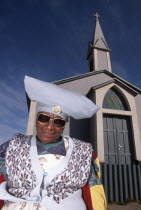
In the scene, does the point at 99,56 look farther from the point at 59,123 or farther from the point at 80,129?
the point at 59,123

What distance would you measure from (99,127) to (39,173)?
24.9 feet

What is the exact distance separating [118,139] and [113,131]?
56cm

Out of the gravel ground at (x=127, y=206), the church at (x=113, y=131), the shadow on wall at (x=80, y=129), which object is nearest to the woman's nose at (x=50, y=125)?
the gravel ground at (x=127, y=206)

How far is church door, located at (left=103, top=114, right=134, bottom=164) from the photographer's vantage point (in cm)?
865

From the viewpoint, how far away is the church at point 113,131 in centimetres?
611

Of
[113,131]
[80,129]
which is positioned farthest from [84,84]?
[113,131]

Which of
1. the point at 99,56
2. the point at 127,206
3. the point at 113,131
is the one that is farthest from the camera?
the point at 99,56

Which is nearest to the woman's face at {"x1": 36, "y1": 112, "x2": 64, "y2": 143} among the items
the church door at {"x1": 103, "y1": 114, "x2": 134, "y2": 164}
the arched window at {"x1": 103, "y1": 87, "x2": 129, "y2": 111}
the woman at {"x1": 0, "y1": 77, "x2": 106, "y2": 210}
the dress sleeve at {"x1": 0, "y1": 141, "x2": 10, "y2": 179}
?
the woman at {"x1": 0, "y1": 77, "x2": 106, "y2": 210}

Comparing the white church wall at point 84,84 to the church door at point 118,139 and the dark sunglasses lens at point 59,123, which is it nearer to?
the church door at point 118,139

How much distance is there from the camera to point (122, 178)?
6.21 metres

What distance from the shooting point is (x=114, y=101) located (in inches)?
405

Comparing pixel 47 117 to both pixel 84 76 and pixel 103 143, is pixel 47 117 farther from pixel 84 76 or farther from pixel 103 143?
pixel 84 76

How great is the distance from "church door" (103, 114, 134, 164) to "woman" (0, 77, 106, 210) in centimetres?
749

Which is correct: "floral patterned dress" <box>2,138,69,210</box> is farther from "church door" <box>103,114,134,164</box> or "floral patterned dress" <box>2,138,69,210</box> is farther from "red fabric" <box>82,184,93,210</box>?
"church door" <box>103,114,134,164</box>
